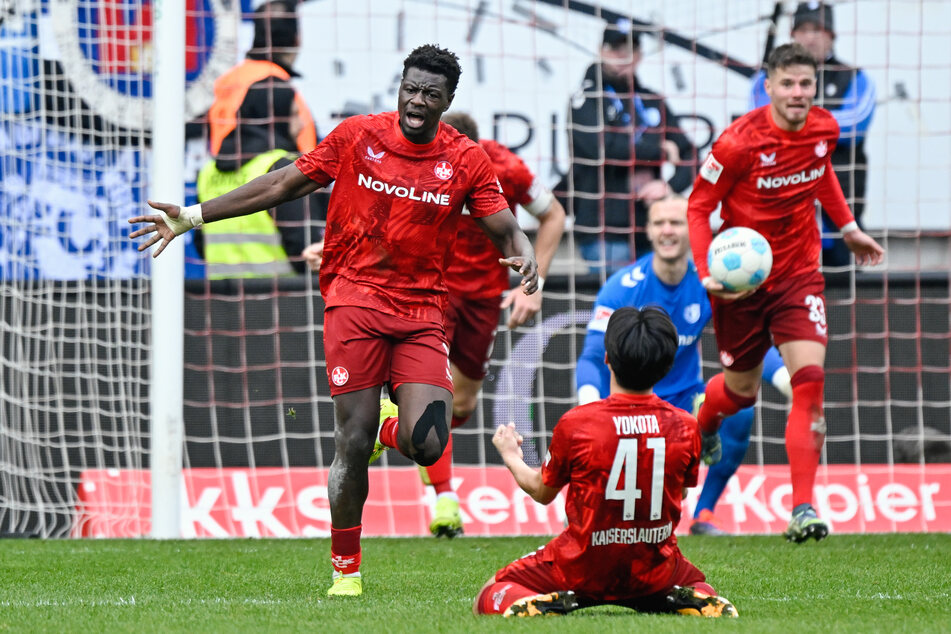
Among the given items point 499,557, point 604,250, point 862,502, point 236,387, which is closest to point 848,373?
point 862,502

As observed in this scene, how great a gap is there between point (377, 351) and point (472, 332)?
240 centimetres

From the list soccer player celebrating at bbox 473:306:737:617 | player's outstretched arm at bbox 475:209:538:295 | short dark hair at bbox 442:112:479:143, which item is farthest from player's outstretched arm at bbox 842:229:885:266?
soccer player celebrating at bbox 473:306:737:617

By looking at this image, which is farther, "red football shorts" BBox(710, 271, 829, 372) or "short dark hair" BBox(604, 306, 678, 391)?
"red football shorts" BBox(710, 271, 829, 372)

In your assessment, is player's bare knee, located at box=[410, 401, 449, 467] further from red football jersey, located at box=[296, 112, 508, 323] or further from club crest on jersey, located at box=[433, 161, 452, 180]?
club crest on jersey, located at box=[433, 161, 452, 180]

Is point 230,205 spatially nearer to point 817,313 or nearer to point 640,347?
point 640,347

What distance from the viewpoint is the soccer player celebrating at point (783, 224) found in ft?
20.5

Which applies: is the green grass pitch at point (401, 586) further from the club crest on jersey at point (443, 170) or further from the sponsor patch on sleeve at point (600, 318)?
the club crest on jersey at point (443, 170)

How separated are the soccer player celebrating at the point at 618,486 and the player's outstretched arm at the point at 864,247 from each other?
10.8 feet

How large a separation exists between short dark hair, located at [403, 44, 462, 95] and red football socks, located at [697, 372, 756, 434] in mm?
2680

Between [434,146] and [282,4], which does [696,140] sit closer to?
[282,4]

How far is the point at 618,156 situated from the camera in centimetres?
902

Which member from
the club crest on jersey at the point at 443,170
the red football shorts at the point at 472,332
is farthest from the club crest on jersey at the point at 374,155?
the red football shorts at the point at 472,332

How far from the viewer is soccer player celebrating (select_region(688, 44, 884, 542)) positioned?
6.24m

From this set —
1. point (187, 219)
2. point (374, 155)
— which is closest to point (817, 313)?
point (374, 155)
